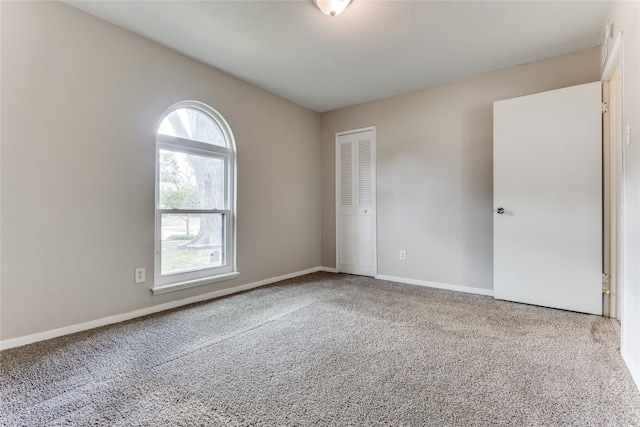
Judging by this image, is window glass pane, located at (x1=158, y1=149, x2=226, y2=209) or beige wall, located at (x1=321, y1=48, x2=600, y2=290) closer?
window glass pane, located at (x1=158, y1=149, x2=226, y2=209)

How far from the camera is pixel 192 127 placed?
304 centimetres

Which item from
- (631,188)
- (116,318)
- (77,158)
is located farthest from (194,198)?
(631,188)

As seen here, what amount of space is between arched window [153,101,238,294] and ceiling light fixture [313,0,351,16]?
Answer: 158 centimetres

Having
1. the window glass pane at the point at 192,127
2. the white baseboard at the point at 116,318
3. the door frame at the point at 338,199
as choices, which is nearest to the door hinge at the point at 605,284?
the door frame at the point at 338,199

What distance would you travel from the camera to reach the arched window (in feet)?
Result: 9.21

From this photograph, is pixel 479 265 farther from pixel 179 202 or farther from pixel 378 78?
pixel 179 202

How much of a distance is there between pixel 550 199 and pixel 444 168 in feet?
3.59

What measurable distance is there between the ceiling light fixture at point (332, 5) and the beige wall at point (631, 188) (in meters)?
1.65

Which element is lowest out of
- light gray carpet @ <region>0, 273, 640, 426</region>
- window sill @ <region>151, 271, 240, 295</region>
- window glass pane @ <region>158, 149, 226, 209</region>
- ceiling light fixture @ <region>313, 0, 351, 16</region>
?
light gray carpet @ <region>0, 273, 640, 426</region>

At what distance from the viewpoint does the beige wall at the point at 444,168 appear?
3.15m

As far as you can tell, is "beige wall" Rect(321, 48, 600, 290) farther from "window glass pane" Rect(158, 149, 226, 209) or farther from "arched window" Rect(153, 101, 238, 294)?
"window glass pane" Rect(158, 149, 226, 209)

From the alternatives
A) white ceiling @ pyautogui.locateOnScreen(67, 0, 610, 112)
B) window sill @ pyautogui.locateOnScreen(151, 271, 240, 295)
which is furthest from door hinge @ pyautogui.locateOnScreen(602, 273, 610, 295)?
window sill @ pyautogui.locateOnScreen(151, 271, 240, 295)

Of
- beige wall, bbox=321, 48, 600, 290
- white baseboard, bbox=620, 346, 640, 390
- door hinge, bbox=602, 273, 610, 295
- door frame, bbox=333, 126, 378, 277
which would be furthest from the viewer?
door frame, bbox=333, 126, 378, 277

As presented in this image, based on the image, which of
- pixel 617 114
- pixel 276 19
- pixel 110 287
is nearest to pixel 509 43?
pixel 617 114
